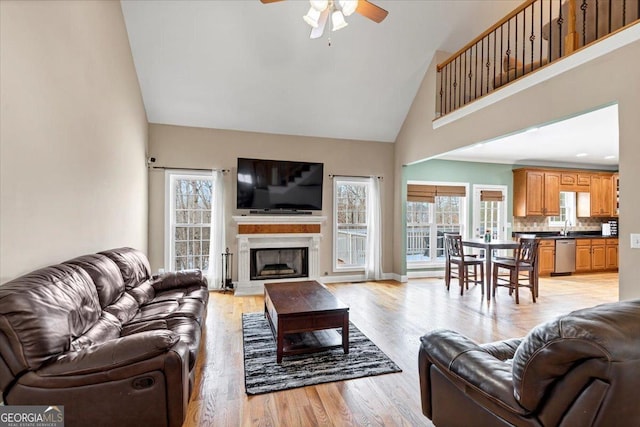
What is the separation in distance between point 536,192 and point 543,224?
1008 mm

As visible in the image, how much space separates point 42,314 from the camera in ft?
5.05

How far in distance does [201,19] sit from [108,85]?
1505mm

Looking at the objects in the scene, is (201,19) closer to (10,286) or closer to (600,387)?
(10,286)

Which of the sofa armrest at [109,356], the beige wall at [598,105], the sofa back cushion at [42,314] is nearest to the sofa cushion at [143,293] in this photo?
the sofa back cushion at [42,314]

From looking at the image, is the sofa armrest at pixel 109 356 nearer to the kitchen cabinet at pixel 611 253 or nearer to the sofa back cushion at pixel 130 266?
the sofa back cushion at pixel 130 266

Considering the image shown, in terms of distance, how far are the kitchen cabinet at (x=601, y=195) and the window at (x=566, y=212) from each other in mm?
354

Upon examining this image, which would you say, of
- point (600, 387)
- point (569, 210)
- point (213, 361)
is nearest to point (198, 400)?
point (213, 361)

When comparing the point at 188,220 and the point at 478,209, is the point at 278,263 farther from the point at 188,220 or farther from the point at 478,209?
the point at 478,209

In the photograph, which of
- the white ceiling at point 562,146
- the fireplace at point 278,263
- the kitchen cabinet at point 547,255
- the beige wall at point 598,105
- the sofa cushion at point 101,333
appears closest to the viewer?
the sofa cushion at point 101,333

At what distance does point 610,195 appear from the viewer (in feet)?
24.2

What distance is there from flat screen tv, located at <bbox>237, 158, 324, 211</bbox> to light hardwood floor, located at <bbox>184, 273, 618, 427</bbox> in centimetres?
162

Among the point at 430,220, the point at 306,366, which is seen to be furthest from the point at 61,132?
the point at 430,220

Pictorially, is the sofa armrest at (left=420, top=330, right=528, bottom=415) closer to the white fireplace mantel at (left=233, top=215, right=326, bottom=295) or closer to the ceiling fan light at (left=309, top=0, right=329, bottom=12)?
the ceiling fan light at (left=309, top=0, right=329, bottom=12)

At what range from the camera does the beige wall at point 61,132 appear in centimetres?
184
